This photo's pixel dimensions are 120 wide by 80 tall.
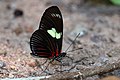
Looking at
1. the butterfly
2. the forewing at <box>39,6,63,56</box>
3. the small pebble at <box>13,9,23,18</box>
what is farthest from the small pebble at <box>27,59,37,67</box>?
the small pebble at <box>13,9,23,18</box>

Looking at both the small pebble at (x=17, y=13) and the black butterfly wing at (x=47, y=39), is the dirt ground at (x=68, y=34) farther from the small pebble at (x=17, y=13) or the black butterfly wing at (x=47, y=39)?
the black butterfly wing at (x=47, y=39)

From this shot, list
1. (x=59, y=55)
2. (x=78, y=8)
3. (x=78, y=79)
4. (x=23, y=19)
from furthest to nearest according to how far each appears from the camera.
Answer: (x=78, y=8) → (x=23, y=19) → (x=59, y=55) → (x=78, y=79)

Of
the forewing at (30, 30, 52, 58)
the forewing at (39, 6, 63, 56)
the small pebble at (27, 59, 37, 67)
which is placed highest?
the forewing at (39, 6, 63, 56)

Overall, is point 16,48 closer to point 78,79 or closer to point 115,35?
point 78,79

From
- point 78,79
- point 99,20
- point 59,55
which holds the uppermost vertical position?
point 99,20

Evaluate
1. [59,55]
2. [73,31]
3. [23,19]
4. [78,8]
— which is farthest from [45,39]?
[78,8]

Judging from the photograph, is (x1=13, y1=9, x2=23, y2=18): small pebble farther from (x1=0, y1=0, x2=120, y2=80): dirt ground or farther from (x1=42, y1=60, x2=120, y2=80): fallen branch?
(x1=42, y1=60, x2=120, y2=80): fallen branch
